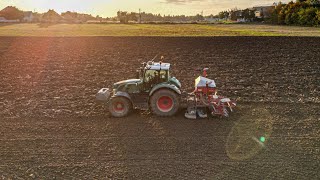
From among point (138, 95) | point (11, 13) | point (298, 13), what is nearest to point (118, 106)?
point (138, 95)

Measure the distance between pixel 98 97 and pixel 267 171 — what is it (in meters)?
6.81

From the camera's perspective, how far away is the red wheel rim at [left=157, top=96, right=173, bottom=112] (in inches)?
515

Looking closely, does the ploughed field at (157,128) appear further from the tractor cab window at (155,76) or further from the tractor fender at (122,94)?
the tractor cab window at (155,76)

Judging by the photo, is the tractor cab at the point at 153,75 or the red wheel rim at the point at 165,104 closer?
the red wheel rim at the point at 165,104

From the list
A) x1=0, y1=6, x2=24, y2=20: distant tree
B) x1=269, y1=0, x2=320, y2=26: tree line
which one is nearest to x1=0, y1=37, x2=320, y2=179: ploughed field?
x1=269, y1=0, x2=320, y2=26: tree line

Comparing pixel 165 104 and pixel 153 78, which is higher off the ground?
pixel 153 78

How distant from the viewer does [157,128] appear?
477 inches

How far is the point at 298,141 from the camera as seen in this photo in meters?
11.0

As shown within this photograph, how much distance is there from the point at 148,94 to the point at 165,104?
0.73m

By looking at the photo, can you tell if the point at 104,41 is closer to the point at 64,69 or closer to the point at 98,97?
the point at 64,69

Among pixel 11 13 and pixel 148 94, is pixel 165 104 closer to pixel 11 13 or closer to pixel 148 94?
pixel 148 94

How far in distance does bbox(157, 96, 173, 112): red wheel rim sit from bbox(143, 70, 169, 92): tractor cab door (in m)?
0.62

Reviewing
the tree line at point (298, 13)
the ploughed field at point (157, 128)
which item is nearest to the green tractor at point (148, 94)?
the ploughed field at point (157, 128)

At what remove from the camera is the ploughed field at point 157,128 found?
9359mm
